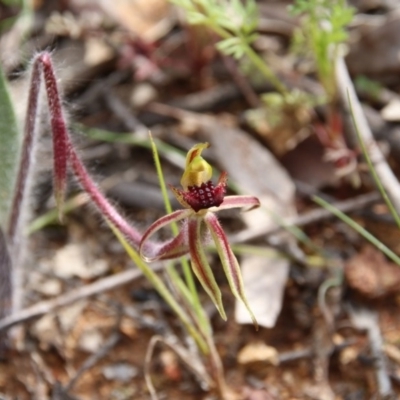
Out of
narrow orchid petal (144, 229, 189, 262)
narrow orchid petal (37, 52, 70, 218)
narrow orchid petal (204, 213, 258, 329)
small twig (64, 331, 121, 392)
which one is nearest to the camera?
narrow orchid petal (204, 213, 258, 329)

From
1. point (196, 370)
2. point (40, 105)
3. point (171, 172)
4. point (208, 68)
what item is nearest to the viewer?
point (40, 105)

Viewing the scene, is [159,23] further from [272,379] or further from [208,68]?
[272,379]

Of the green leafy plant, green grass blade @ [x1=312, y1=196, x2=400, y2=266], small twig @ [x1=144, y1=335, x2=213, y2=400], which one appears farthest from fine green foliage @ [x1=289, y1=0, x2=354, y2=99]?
small twig @ [x1=144, y1=335, x2=213, y2=400]

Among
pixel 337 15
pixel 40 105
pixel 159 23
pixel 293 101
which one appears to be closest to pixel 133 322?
pixel 40 105

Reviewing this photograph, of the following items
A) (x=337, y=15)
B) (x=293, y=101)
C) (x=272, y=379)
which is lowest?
(x=272, y=379)

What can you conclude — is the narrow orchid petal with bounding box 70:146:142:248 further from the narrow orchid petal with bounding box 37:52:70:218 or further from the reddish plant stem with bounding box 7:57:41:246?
the reddish plant stem with bounding box 7:57:41:246

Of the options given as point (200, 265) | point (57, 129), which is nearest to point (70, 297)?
point (57, 129)

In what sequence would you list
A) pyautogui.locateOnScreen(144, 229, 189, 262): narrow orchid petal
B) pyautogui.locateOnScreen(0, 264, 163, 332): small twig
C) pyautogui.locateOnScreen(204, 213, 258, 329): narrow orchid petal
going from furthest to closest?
Result: pyautogui.locateOnScreen(0, 264, 163, 332): small twig < pyautogui.locateOnScreen(144, 229, 189, 262): narrow orchid petal < pyautogui.locateOnScreen(204, 213, 258, 329): narrow orchid petal
